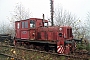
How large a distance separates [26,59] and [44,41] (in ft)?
13.3

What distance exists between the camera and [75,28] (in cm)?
1912

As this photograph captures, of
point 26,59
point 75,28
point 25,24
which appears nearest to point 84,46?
point 75,28

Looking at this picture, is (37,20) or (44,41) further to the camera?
(37,20)

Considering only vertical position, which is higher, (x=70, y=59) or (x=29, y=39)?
(x=29, y=39)

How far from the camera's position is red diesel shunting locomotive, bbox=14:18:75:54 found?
12.1 metres

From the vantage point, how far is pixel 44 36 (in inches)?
523

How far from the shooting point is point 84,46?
1428 cm

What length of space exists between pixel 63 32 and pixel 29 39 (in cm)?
371

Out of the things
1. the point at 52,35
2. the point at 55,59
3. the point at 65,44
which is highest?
the point at 52,35

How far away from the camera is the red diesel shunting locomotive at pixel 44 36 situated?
12109mm

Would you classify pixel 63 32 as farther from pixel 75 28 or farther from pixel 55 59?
pixel 75 28

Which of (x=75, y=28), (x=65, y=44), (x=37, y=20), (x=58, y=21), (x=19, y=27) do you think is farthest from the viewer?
(x=58, y=21)

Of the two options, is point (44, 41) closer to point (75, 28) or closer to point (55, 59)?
point (55, 59)

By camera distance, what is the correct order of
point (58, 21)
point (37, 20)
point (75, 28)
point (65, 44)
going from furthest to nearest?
1. point (58, 21)
2. point (75, 28)
3. point (37, 20)
4. point (65, 44)
